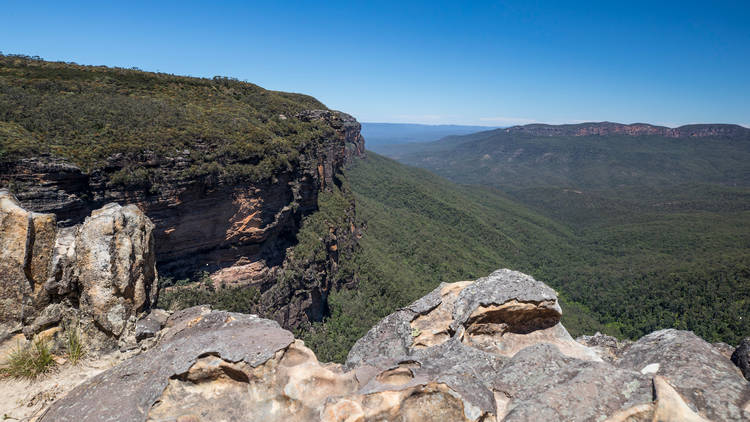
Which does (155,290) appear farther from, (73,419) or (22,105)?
(22,105)

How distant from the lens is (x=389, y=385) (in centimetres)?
537

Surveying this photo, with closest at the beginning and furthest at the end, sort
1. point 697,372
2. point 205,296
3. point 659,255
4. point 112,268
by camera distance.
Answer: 1. point 697,372
2. point 112,268
3. point 205,296
4. point 659,255

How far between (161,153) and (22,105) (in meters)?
8.56

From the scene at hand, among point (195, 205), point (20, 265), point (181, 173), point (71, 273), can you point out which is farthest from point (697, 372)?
point (195, 205)

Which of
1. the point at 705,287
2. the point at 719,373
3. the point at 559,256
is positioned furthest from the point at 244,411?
the point at 559,256

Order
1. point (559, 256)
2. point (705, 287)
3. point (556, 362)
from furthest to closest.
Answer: point (559, 256)
point (705, 287)
point (556, 362)

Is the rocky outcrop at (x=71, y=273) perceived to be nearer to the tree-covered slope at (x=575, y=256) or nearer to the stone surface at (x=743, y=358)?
the stone surface at (x=743, y=358)

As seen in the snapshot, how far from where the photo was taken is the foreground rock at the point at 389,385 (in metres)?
4.84

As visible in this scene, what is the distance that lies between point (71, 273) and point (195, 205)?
16.9 m

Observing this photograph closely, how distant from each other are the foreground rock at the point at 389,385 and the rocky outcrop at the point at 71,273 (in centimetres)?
115

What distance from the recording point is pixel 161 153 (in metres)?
21.2

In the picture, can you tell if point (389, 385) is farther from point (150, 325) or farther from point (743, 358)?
point (743, 358)

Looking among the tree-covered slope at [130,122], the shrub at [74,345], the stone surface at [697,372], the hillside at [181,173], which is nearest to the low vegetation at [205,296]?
the hillside at [181,173]

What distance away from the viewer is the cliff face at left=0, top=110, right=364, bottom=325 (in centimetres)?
1689
